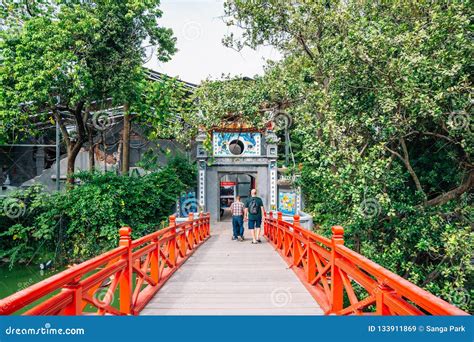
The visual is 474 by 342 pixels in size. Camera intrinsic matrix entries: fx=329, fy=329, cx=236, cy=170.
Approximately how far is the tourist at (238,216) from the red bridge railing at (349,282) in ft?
8.24

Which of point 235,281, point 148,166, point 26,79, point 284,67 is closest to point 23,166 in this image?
point 148,166

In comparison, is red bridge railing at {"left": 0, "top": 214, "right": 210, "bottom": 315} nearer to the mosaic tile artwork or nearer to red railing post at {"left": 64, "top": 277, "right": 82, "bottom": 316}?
red railing post at {"left": 64, "top": 277, "right": 82, "bottom": 316}

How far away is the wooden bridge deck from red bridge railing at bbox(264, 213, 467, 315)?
224mm

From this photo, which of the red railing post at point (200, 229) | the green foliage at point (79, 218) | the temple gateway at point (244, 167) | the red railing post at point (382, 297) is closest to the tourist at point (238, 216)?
the red railing post at point (200, 229)

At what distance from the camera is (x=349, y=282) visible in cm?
351

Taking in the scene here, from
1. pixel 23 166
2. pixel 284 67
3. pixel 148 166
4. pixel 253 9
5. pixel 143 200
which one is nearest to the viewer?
pixel 253 9

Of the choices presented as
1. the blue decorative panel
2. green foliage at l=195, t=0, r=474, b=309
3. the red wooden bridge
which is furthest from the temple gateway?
the red wooden bridge

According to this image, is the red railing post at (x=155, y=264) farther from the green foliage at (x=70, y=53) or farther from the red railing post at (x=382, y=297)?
the green foliage at (x=70, y=53)

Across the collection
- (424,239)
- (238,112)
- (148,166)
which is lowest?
(424,239)

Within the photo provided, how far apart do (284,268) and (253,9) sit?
263 inches

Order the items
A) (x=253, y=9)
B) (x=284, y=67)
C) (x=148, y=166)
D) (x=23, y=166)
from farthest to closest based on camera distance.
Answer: (x=23, y=166), (x=148, y=166), (x=284, y=67), (x=253, y=9)

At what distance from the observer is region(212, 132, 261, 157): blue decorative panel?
1413cm

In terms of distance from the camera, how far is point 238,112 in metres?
9.09

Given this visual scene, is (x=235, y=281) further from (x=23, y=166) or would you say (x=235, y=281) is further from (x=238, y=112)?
(x=23, y=166)
